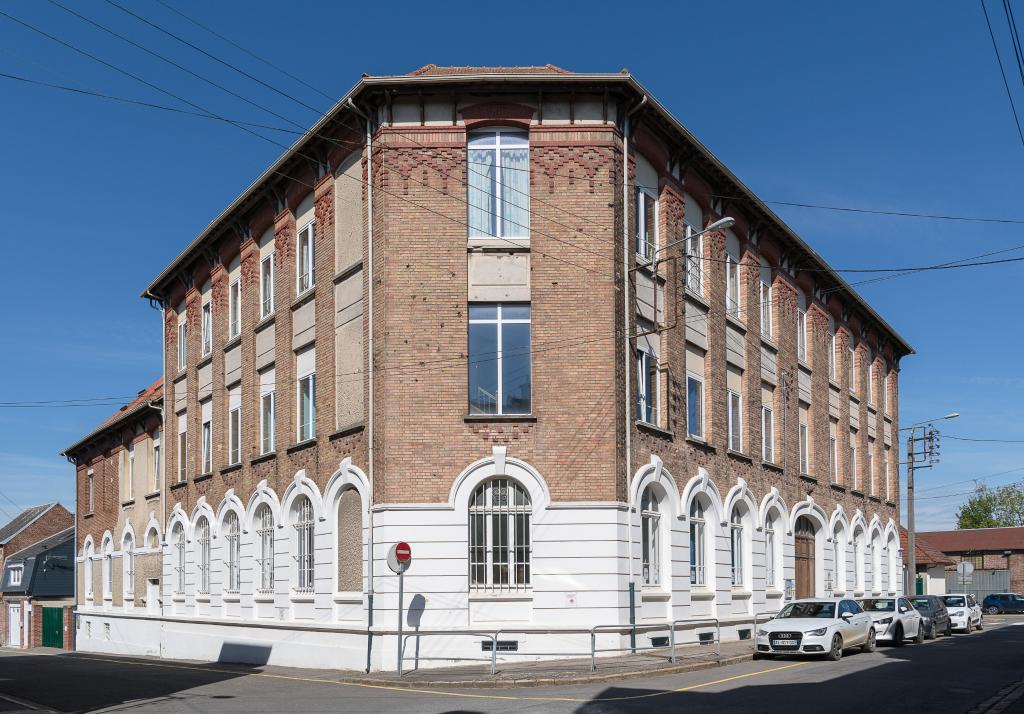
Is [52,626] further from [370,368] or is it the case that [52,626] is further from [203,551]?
[370,368]

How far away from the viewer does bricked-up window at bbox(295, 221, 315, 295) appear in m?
28.4

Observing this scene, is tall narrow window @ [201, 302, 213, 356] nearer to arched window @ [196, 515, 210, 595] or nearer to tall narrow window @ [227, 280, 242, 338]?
tall narrow window @ [227, 280, 242, 338]

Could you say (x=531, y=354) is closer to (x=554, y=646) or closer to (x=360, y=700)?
(x=554, y=646)

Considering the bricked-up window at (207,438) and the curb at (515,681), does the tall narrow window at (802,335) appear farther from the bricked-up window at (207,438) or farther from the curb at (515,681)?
the bricked-up window at (207,438)

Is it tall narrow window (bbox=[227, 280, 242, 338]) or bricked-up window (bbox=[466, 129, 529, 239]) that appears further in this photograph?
tall narrow window (bbox=[227, 280, 242, 338])

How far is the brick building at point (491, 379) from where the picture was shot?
23141 millimetres

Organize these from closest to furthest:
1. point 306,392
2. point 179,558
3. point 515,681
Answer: point 515,681
point 306,392
point 179,558

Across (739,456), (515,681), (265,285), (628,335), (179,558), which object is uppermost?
(265,285)

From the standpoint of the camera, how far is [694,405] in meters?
28.8

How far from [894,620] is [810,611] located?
5223 mm

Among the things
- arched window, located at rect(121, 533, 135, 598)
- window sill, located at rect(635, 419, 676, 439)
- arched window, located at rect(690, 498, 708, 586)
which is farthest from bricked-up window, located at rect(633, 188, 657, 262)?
arched window, located at rect(121, 533, 135, 598)

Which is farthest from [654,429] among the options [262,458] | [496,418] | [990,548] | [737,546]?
[990,548]

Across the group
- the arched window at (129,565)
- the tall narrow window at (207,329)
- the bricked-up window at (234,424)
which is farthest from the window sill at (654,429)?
the arched window at (129,565)

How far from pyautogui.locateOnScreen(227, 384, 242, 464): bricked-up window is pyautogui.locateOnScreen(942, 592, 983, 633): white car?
22851 mm
